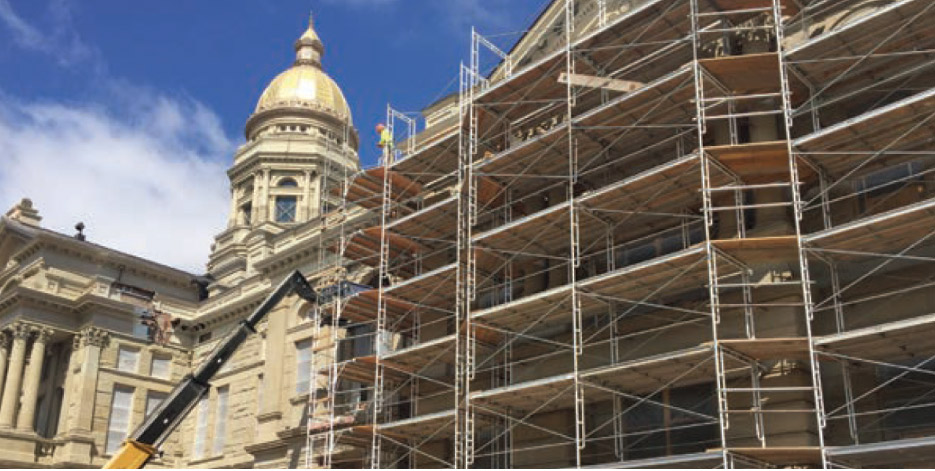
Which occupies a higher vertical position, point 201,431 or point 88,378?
point 88,378

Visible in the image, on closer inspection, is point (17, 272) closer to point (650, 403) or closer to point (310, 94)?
point (310, 94)

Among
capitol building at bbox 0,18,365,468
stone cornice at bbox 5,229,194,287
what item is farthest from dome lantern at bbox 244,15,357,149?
stone cornice at bbox 5,229,194,287

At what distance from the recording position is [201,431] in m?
45.2

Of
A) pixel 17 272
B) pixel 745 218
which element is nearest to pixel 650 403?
pixel 745 218

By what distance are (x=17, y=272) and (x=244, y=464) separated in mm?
18733

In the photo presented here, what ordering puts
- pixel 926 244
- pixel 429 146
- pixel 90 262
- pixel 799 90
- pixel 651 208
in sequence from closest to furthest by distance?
1. pixel 926 244
2. pixel 799 90
3. pixel 651 208
4. pixel 429 146
5. pixel 90 262

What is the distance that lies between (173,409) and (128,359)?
67.7ft

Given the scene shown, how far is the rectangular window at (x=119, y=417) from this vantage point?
4772cm

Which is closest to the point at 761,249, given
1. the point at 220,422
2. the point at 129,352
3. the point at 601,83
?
the point at 601,83

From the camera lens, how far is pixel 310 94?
76.5 m

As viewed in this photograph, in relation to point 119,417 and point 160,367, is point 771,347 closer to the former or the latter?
point 119,417

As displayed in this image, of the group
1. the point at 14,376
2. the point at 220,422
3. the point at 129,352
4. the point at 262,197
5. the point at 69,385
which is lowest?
the point at 220,422

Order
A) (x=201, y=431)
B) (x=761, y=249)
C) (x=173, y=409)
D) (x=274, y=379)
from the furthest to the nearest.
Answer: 1. (x=201, y=431)
2. (x=274, y=379)
3. (x=173, y=409)
4. (x=761, y=249)

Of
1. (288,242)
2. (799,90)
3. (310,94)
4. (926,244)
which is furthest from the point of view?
(310,94)
